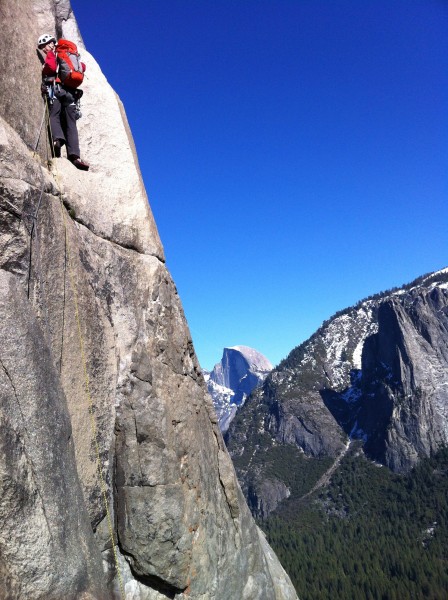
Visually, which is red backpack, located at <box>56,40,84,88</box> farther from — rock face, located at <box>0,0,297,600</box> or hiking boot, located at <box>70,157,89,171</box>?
hiking boot, located at <box>70,157,89,171</box>

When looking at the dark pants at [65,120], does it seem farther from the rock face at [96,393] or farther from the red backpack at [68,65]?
the rock face at [96,393]

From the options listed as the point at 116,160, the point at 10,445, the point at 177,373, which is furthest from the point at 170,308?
the point at 10,445

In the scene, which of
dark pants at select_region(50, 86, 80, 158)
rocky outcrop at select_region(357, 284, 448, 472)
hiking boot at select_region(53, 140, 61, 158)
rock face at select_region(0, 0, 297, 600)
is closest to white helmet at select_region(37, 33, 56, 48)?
rock face at select_region(0, 0, 297, 600)

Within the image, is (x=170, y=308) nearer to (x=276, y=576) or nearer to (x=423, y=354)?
(x=276, y=576)

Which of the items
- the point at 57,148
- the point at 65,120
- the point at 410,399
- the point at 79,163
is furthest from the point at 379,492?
the point at 57,148

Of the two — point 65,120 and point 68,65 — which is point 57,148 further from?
point 68,65
